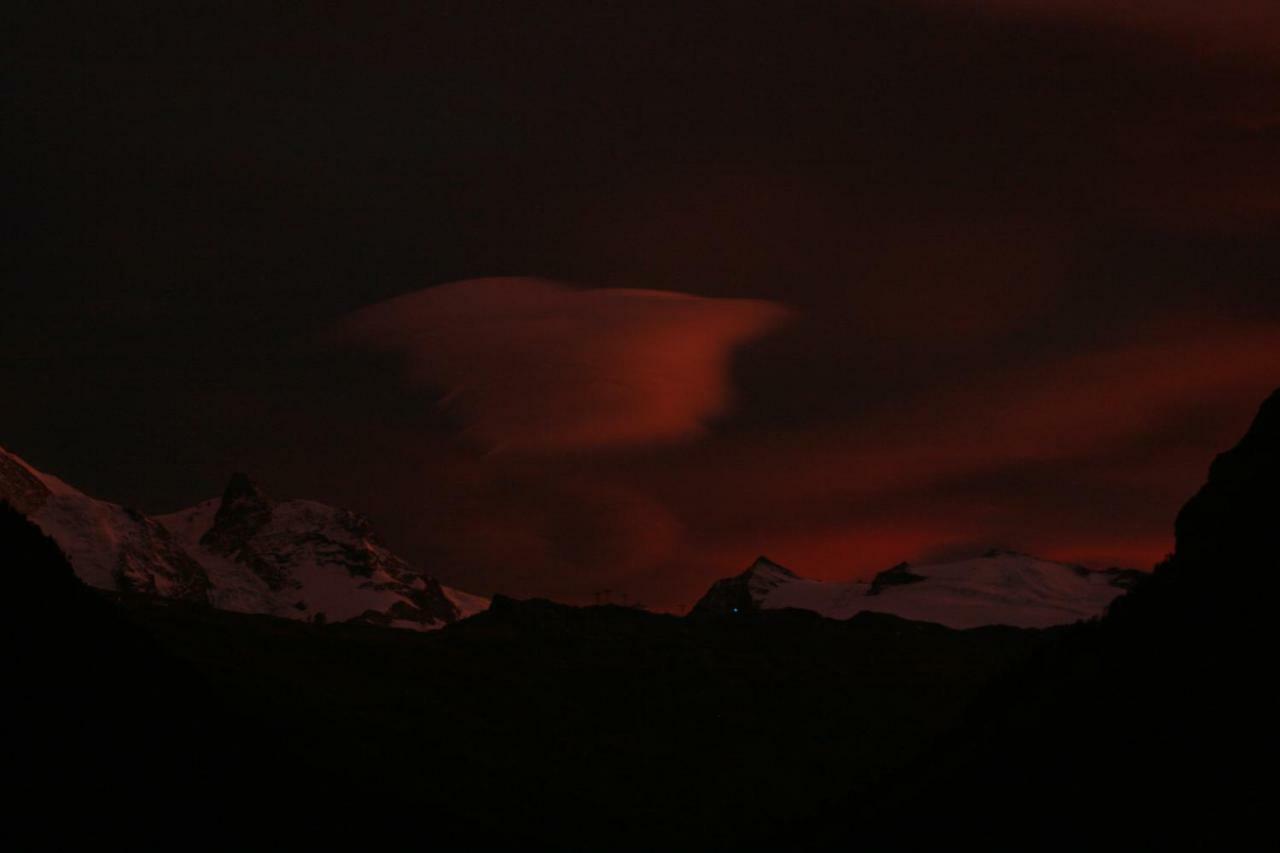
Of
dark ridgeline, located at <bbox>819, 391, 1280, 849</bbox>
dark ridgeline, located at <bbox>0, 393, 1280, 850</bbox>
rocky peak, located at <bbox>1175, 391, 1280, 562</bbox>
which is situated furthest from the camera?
rocky peak, located at <bbox>1175, 391, 1280, 562</bbox>

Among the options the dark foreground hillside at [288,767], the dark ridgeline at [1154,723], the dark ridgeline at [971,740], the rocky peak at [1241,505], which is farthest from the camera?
the dark foreground hillside at [288,767]

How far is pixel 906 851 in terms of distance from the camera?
78062 mm

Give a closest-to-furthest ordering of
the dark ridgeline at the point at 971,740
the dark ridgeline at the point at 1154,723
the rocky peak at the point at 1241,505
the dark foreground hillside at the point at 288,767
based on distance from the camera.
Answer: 1. the dark ridgeline at the point at 1154,723
2. the dark ridgeline at the point at 971,740
3. the rocky peak at the point at 1241,505
4. the dark foreground hillside at the point at 288,767

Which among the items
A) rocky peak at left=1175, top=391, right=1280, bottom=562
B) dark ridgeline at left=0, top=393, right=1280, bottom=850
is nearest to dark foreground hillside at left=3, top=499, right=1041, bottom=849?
dark ridgeline at left=0, top=393, right=1280, bottom=850

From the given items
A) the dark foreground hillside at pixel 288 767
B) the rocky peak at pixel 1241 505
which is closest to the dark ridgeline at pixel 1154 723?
Answer: the rocky peak at pixel 1241 505

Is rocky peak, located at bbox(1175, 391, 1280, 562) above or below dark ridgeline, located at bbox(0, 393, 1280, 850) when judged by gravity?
above

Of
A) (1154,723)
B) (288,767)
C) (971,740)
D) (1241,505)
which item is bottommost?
(1154,723)

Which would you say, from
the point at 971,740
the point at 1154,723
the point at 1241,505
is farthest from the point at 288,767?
the point at 1241,505

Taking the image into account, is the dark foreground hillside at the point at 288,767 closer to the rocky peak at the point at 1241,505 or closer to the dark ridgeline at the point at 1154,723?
the dark ridgeline at the point at 1154,723

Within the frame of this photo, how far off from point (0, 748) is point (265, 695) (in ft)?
353

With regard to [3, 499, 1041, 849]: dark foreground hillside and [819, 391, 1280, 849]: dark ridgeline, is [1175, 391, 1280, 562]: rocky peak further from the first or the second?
[3, 499, 1041, 849]: dark foreground hillside

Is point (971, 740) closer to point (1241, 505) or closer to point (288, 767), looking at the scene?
point (1241, 505)

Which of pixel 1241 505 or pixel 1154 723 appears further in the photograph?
pixel 1241 505

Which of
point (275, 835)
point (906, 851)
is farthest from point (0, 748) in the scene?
point (906, 851)
